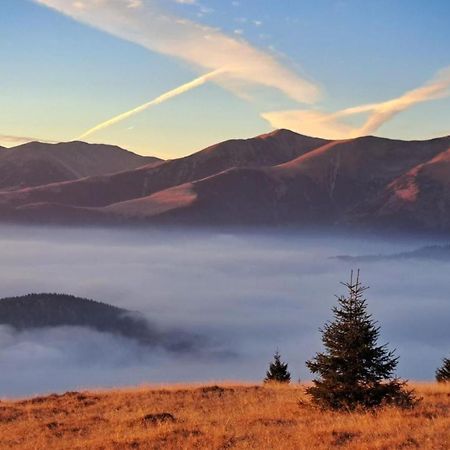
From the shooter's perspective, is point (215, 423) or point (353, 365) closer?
point (215, 423)

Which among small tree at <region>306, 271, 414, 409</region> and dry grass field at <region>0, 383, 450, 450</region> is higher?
small tree at <region>306, 271, 414, 409</region>

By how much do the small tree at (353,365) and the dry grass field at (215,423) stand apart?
2.98 feet

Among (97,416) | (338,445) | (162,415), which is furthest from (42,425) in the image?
(338,445)

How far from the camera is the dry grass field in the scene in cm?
1670

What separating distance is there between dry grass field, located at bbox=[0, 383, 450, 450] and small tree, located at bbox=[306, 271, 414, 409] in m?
0.91

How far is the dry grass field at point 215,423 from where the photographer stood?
16703 millimetres

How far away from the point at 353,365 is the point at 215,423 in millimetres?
5247

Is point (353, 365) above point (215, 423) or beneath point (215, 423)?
above

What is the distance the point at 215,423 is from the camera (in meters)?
20.2

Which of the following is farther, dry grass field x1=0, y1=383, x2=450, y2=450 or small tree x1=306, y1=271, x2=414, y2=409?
small tree x1=306, y1=271, x2=414, y2=409

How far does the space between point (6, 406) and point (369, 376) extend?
17.4 metres

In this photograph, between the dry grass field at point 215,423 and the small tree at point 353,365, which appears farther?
the small tree at point 353,365

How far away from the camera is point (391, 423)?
17.9 meters

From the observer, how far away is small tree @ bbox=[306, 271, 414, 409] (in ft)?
68.3
